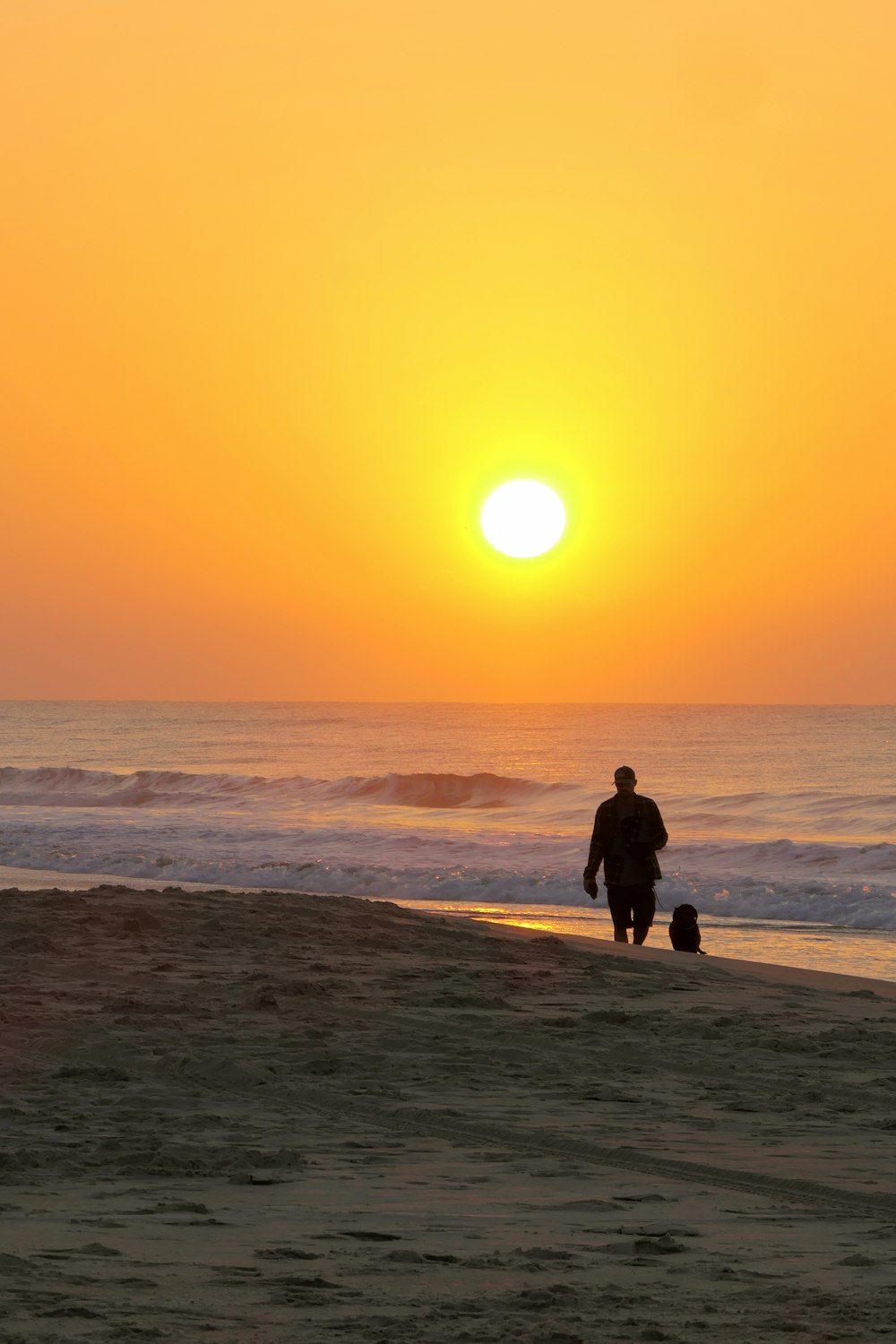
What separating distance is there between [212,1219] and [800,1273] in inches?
68.7

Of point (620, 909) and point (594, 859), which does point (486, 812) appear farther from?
point (594, 859)

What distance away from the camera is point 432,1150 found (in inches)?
217

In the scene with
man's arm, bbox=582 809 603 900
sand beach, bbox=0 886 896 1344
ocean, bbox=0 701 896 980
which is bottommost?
sand beach, bbox=0 886 896 1344

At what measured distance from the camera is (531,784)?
4981 cm

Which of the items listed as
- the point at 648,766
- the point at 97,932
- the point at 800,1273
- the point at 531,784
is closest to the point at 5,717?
the point at 648,766

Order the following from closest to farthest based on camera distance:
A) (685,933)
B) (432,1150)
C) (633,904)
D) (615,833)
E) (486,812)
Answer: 1. (432,1150)
2. (615,833)
3. (633,904)
4. (685,933)
5. (486,812)

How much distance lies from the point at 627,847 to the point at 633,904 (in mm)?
606

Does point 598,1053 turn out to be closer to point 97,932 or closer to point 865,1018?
point 865,1018

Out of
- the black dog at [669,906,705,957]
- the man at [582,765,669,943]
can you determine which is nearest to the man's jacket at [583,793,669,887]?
the man at [582,765,669,943]

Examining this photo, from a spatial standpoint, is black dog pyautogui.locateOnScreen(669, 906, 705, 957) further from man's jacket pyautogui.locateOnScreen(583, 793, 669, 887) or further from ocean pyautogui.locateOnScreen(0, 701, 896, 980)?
ocean pyautogui.locateOnScreen(0, 701, 896, 980)

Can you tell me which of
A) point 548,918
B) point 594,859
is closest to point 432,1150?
point 594,859

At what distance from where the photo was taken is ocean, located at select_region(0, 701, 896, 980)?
2011 centimetres

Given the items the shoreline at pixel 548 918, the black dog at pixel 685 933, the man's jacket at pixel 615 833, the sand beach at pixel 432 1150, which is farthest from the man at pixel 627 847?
the sand beach at pixel 432 1150

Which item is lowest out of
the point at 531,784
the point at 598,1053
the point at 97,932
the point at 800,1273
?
the point at 800,1273
